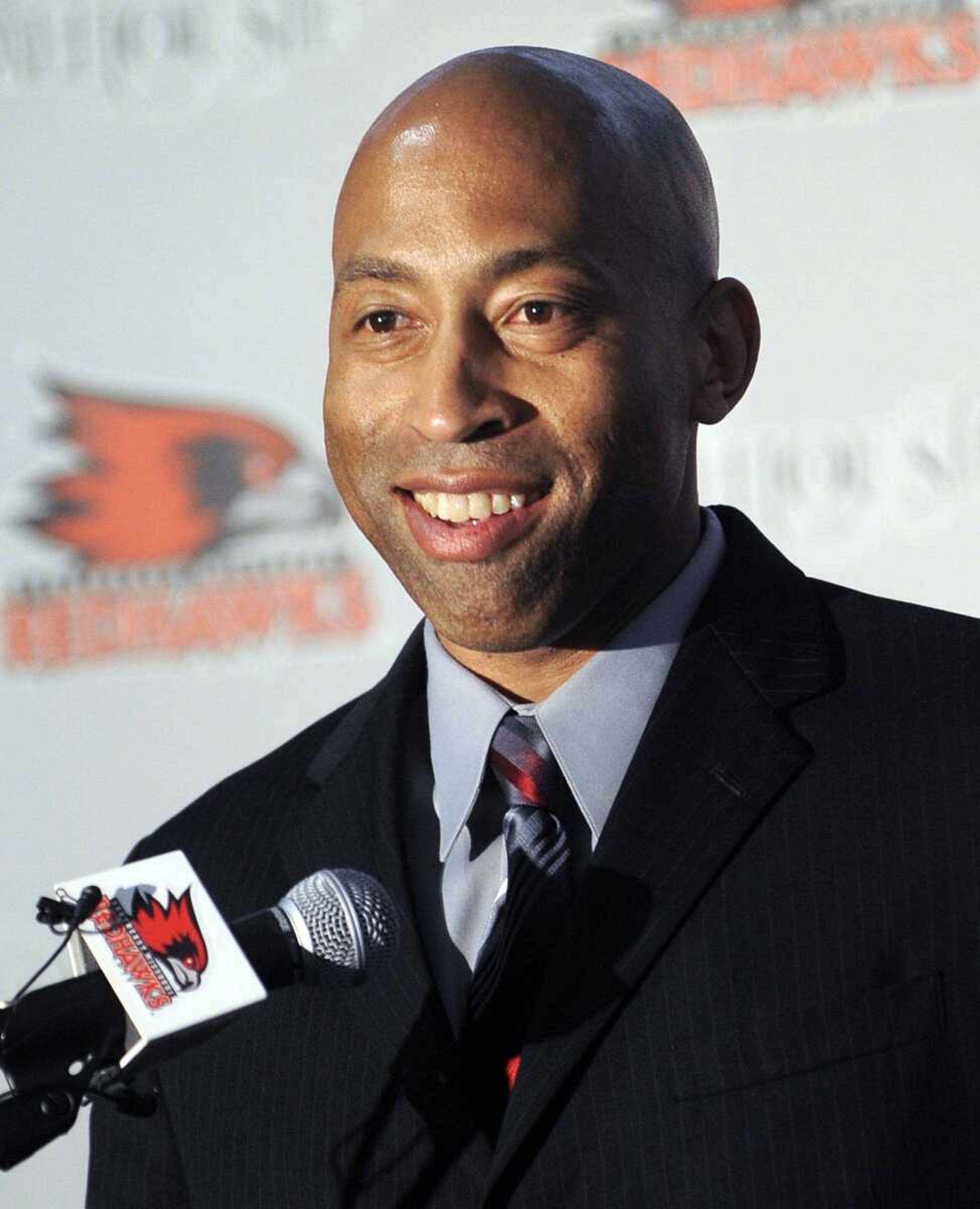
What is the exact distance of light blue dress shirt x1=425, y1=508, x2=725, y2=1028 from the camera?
1.56m

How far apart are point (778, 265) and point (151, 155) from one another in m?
1.13

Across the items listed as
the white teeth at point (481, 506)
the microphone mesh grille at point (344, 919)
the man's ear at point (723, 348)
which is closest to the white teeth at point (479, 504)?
the white teeth at point (481, 506)

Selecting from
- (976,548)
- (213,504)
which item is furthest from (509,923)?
(213,504)

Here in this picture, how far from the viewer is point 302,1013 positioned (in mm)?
1609

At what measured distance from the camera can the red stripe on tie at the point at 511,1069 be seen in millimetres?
1455

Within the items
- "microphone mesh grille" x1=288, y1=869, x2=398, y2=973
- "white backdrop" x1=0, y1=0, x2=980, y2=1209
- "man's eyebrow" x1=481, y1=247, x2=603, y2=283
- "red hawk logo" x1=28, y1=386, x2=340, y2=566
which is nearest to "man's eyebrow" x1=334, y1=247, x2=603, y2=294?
"man's eyebrow" x1=481, y1=247, x2=603, y2=283

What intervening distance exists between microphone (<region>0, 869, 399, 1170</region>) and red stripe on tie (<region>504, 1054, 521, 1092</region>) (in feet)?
1.12

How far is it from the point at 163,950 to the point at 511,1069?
0.49 m

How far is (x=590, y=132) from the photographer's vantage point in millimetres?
1538

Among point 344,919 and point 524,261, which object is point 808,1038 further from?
point 524,261

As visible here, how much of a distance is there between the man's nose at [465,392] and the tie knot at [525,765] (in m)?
0.29

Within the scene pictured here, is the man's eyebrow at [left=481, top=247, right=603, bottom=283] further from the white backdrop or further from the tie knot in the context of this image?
the white backdrop

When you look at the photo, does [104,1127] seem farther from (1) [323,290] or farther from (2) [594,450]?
(1) [323,290]

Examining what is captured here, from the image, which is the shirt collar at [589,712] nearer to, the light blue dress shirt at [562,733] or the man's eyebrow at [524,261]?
the light blue dress shirt at [562,733]
